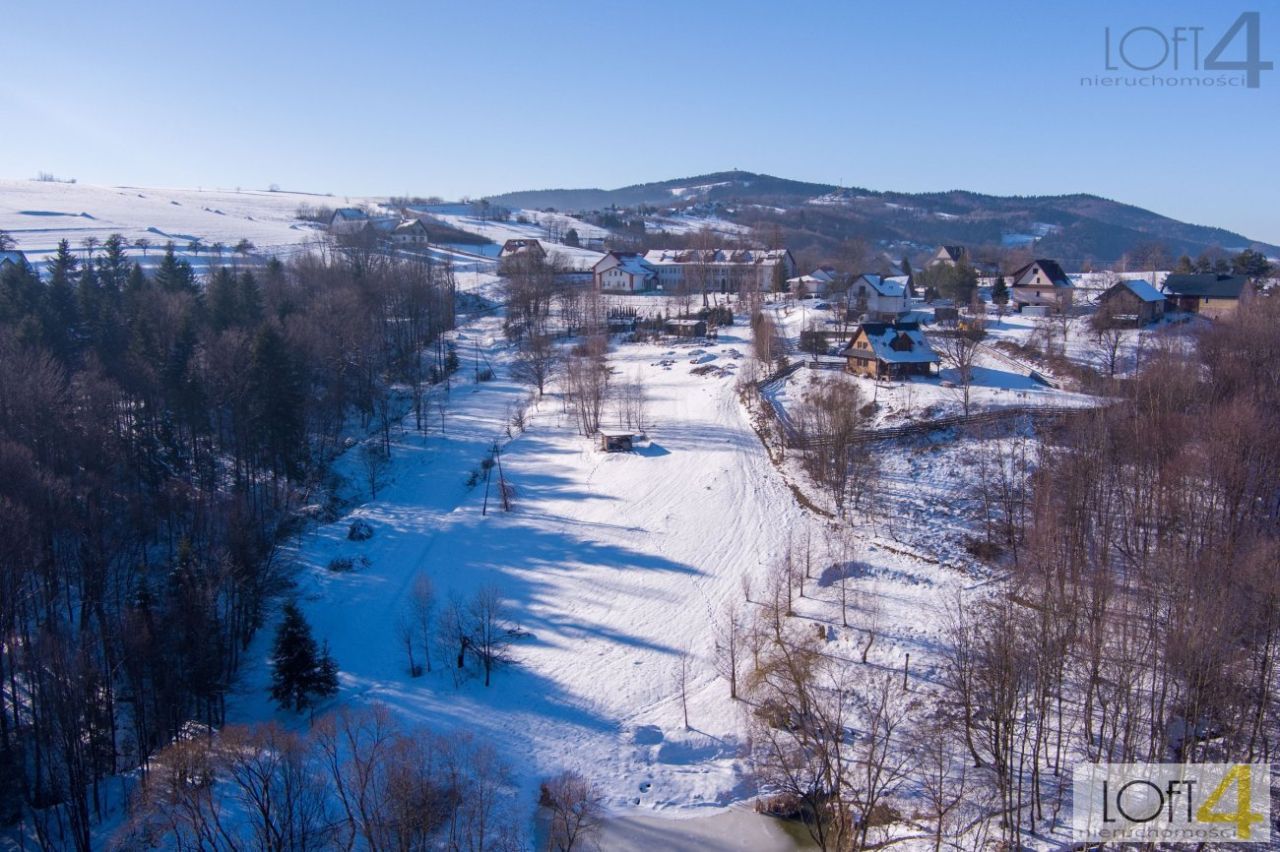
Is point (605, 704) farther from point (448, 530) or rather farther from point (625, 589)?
point (448, 530)

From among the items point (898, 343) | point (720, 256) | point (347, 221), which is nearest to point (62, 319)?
point (898, 343)

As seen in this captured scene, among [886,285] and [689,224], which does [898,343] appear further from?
[689,224]

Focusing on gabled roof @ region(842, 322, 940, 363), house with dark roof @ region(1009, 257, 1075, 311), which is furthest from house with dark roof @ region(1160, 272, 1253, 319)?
gabled roof @ region(842, 322, 940, 363)

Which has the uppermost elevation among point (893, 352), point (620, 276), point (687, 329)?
point (620, 276)

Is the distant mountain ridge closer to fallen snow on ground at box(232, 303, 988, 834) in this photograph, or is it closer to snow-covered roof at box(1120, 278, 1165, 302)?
snow-covered roof at box(1120, 278, 1165, 302)

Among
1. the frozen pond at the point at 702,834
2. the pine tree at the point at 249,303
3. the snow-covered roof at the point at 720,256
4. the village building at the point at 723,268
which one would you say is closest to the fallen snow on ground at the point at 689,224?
the snow-covered roof at the point at 720,256
